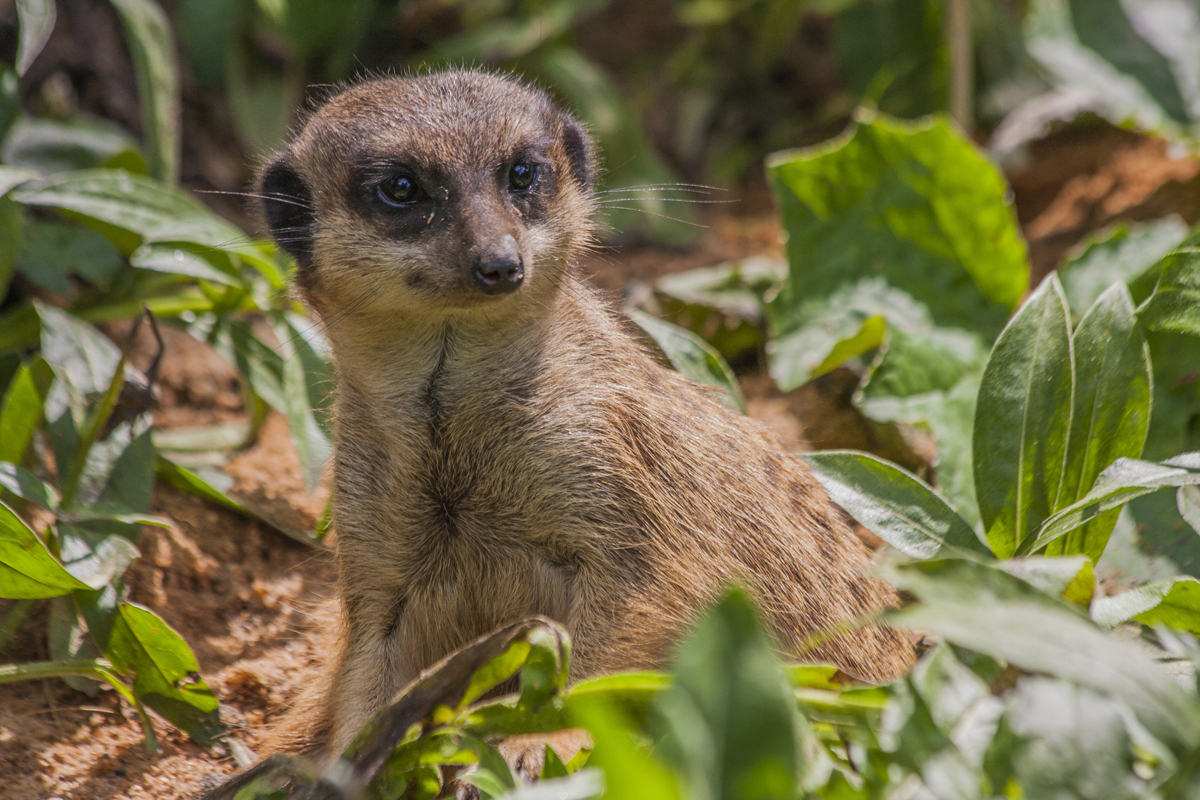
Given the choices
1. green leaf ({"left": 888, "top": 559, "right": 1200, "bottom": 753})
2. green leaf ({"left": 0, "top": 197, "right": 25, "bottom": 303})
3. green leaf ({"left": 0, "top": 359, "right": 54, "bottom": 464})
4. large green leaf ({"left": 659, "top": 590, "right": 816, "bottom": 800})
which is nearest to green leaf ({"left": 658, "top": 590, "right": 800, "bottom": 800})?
large green leaf ({"left": 659, "top": 590, "right": 816, "bottom": 800})

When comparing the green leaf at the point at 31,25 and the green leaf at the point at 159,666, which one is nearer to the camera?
the green leaf at the point at 159,666

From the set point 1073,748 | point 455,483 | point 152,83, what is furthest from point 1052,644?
point 152,83

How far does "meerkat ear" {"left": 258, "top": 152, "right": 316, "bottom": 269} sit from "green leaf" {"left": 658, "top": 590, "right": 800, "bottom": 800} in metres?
2.07

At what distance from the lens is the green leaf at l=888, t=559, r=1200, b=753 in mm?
1493

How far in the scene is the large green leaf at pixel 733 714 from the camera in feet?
4.40

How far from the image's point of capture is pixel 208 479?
3.63 m

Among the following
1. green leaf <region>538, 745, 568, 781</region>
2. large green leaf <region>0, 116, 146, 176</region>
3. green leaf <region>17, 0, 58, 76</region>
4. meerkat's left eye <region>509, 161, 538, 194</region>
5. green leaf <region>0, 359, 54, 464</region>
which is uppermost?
green leaf <region>17, 0, 58, 76</region>

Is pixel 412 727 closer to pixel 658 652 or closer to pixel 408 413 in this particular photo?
pixel 658 652

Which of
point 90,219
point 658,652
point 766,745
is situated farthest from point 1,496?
point 766,745

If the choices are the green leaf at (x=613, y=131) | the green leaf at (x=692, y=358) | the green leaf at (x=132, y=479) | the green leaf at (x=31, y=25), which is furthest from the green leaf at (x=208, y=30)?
the green leaf at (x=692, y=358)

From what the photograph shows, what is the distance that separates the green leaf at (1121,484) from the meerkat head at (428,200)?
134 cm

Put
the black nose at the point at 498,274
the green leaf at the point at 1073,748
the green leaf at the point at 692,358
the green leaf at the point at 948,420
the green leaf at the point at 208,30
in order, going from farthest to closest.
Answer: the green leaf at the point at 208,30, the green leaf at the point at 692,358, the green leaf at the point at 948,420, the black nose at the point at 498,274, the green leaf at the point at 1073,748

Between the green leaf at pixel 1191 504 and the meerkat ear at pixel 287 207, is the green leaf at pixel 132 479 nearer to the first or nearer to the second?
the meerkat ear at pixel 287 207

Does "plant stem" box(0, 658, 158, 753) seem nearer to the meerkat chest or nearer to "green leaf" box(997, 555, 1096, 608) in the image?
the meerkat chest
